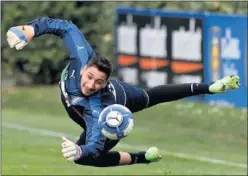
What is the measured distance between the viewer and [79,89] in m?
9.31

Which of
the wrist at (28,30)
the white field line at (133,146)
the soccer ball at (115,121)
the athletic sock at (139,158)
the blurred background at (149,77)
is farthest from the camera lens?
the white field line at (133,146)

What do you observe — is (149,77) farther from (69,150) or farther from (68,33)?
(69,150)

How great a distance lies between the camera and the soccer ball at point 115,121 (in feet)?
29.0

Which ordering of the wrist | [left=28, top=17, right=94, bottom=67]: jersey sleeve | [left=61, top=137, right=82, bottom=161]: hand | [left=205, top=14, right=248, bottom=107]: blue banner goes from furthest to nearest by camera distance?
[left=205, top=14, right=248, bottom=107]: blue banner
[left=28, top=17, right=94, bottom=67]: jersey sleeve
the wrist
[left=61, top=137, right=82, bottom=161]: hand

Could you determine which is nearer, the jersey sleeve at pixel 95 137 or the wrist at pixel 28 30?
the jersey sleeve at pixel 95 137

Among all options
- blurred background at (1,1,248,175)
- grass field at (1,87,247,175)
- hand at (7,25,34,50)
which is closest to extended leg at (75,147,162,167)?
hand at (7,25,34,50)

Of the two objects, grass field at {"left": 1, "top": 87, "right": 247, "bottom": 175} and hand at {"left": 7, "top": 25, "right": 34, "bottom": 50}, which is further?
grass field at {"left": 1, "top": 87, "right": 247, "bottom": 175}

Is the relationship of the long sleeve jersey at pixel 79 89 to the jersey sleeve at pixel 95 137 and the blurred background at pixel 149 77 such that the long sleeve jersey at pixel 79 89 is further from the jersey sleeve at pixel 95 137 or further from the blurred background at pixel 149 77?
the blurred background at pixel 149 77

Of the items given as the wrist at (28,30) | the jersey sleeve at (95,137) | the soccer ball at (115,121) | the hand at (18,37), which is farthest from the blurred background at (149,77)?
the soccer ball at (115,121)

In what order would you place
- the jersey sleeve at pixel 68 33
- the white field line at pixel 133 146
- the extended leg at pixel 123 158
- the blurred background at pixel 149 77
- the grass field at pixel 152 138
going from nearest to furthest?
the jersey sleeve at pixel 68 33, the extended leg at pixel 123 158, the grass field at pixel 152 138, the blurred background at pixel 149 77, the white field line at pixel 133 146

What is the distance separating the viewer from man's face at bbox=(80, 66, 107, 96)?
29.8ft

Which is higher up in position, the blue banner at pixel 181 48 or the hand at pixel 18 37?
the hand at pixel 18 37

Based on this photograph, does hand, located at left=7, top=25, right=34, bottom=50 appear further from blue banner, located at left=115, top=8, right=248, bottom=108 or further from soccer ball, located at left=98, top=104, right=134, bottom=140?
blue banner, located at left=115, top=8, right=248, bottom=108

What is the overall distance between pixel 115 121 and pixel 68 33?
4.91 ft
